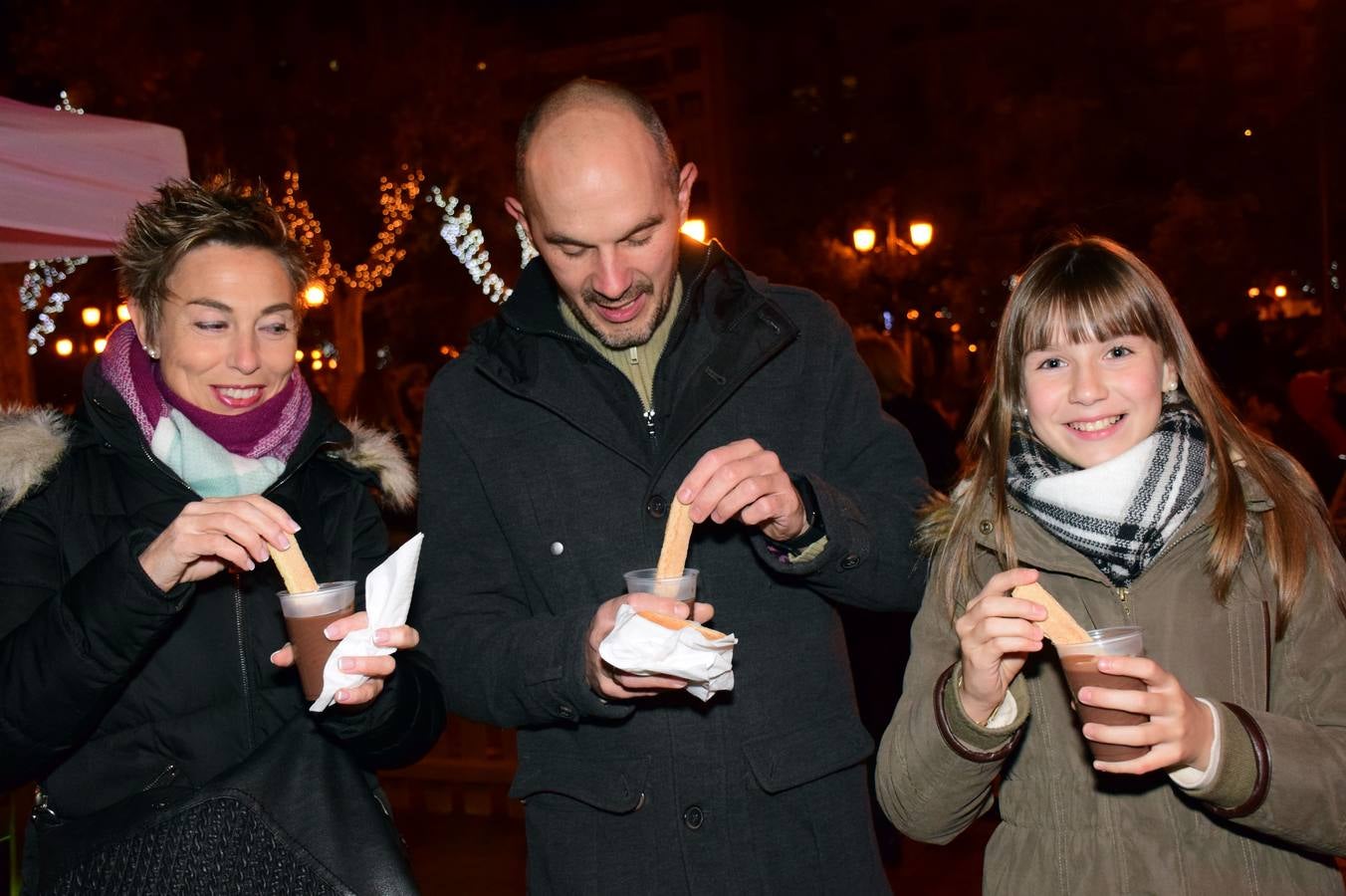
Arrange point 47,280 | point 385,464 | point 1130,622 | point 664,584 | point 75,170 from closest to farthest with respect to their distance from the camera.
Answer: point 664,584, point 1130,622, point 385,464, point 75,170, point 47,280

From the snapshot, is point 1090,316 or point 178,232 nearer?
point 1090,316

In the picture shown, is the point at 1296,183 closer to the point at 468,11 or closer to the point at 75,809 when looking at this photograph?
the point at 468,11

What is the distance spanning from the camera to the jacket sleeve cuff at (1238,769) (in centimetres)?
231

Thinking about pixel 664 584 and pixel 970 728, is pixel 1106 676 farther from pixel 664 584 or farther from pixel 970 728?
pixel 664 584

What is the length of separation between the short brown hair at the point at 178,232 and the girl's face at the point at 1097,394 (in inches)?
77.5

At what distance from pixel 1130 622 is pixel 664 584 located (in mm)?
1023

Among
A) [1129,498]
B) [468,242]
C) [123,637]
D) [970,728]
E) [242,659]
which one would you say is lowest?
[970,728]

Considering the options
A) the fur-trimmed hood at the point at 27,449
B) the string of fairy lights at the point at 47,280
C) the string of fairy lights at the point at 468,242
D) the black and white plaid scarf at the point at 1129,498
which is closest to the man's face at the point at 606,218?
the black and white plaid scarf at the point at 1129,498

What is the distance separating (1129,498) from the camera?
265 centimetres

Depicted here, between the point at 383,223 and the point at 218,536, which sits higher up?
the point at 383,223

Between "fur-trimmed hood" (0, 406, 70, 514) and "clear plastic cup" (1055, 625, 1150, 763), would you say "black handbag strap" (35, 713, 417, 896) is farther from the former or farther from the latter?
"clear plastic cup" (1055, 625, 1150, 763)

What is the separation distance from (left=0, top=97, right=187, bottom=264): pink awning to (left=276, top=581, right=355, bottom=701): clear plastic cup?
333 cm

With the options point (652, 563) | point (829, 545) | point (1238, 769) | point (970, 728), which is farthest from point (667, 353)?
point (1238, 769)

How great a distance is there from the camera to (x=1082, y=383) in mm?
2766
